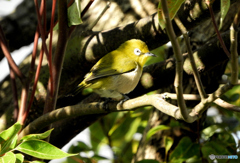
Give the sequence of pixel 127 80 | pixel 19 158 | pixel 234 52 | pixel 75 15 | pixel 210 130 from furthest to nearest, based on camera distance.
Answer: pixel 210 130, pixel 127 80, pixel 75 15, pixel 19 158, pixel 234 52

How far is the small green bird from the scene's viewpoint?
317cm

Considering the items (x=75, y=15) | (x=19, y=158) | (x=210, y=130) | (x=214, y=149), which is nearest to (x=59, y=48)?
(x=75, y=15)

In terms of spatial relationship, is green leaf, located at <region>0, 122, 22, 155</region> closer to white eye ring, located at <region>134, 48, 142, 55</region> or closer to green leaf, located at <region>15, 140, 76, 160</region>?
green leaf, located at <region>15, 140, 76, 160</region>

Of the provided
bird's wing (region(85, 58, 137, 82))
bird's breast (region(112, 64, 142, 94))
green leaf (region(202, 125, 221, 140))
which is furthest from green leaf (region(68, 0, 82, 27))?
green leaf (region(202, 125, 221, 140))

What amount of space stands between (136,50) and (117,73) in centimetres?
44

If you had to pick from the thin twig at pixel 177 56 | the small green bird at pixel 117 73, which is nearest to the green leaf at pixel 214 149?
the small green bird at pixel 117 73

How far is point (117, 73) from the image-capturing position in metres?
3.33

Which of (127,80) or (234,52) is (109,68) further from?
(234,52)

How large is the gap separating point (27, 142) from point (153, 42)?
188 cm

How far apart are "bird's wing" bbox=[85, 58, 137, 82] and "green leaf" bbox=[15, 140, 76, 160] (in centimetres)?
141

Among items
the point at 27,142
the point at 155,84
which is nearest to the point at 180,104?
the point at 27,142

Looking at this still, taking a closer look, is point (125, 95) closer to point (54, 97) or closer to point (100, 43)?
point (100, 43)

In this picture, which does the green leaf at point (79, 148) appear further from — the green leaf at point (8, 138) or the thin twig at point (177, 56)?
the thin twig at point (177, 56)

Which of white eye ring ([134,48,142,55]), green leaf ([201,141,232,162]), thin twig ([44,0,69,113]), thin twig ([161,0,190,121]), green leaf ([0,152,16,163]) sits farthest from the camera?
white eye ring ([134,48,142,55])
